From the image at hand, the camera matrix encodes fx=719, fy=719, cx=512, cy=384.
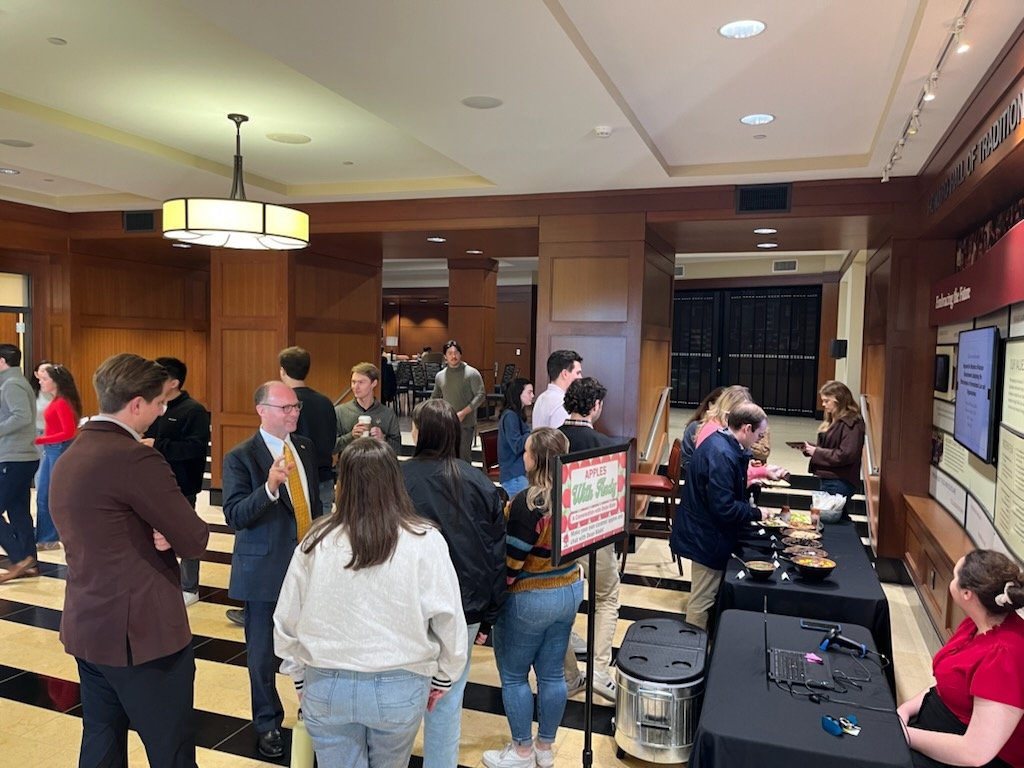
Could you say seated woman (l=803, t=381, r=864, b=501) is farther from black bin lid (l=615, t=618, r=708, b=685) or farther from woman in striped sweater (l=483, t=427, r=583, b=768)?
woman in striped sweater (l=483, t=427, r=583, b=768)

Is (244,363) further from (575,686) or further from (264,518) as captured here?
(575,686)

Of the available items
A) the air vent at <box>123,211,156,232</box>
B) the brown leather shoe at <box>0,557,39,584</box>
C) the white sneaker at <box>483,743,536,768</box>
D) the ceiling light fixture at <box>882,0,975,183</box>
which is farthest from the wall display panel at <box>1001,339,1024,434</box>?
the air vent at <box>123,211,156,232</box>

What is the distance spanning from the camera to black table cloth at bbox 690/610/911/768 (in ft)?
6.37

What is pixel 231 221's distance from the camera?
4.19m

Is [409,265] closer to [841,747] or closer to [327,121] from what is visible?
[327,121]

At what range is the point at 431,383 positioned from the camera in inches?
566

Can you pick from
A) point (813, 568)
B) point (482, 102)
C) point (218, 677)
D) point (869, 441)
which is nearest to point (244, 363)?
point (218, 677)

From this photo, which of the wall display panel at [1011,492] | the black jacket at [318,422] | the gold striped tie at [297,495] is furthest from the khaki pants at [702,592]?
the black jacket at [318,422]

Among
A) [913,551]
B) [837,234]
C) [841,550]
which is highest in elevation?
[837,234]

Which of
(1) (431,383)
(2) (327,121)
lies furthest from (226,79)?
(1) (431,383)

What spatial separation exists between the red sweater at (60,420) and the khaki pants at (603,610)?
4.05 m

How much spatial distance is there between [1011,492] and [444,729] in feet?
9.21

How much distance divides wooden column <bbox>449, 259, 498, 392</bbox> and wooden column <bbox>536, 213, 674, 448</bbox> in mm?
5628

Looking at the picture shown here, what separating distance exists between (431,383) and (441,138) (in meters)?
10.2
